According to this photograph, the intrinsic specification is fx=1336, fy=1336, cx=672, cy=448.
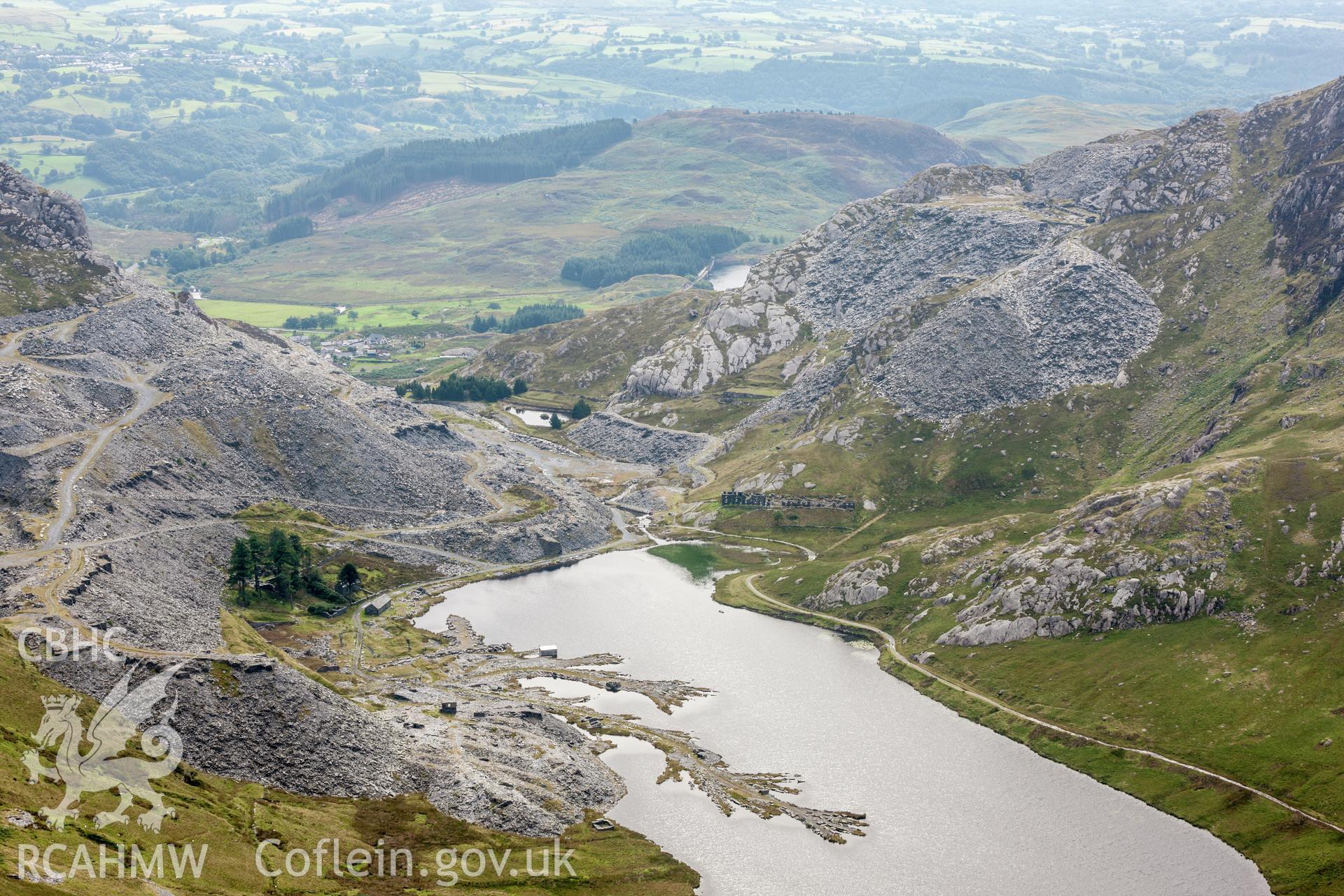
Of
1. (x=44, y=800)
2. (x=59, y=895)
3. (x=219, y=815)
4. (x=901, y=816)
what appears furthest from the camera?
(x=901, y=816)

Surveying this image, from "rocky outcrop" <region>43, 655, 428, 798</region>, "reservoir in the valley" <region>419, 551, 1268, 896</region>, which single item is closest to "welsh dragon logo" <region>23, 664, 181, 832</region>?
"rocky outcrop" <region>43, 655, 428, 798</region>

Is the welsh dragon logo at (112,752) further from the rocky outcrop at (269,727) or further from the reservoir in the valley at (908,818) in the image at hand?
the reservoir in the valley at (908,818)

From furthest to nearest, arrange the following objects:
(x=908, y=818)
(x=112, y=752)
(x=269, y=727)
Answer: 1. (x=908, y=818)
2. (x=269, y=727)
3. (x=112, y=752)

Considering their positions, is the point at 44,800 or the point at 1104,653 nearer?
the point at 44,800

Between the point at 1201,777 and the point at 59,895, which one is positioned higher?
the point at 59,895

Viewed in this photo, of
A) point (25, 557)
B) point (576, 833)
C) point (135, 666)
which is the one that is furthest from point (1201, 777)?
point (25, 557)

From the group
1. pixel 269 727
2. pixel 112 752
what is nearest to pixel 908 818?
pixel 269 727

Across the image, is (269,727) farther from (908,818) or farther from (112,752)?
(908,818)

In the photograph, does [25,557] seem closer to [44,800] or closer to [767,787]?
[44,800]

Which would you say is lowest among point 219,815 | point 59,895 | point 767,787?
point 767,787
